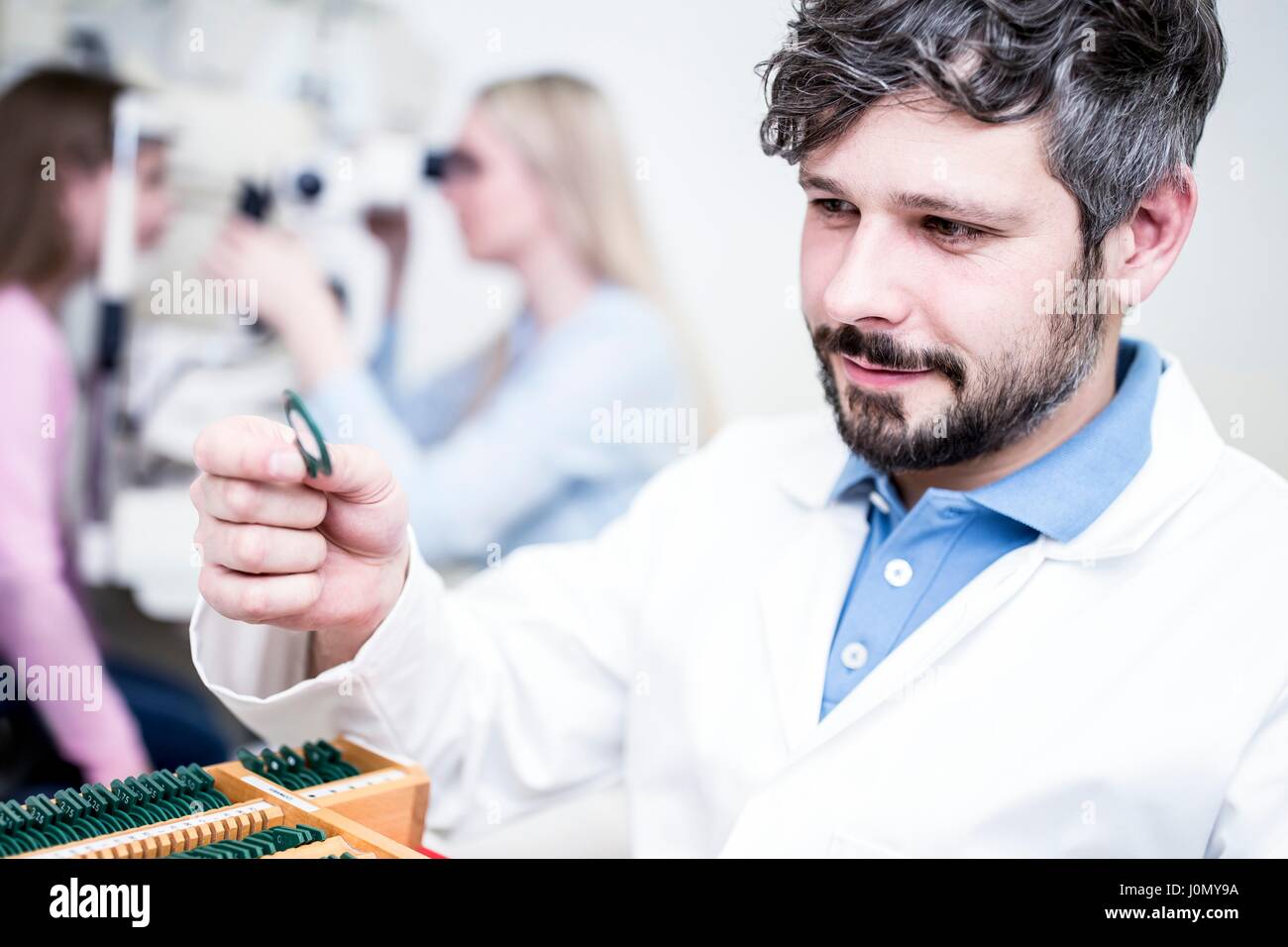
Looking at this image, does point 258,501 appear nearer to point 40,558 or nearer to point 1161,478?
point 1161,478

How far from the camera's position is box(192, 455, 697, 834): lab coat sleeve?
932mm

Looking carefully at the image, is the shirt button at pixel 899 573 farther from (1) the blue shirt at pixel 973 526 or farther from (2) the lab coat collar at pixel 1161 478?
(2) the lab coat collar at pixel 1161 478

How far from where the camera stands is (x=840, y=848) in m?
0.89

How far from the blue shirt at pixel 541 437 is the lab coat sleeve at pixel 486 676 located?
79cm

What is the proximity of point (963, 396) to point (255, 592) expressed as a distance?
576 mm

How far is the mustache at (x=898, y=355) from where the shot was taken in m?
0.92

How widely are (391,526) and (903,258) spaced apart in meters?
0.46

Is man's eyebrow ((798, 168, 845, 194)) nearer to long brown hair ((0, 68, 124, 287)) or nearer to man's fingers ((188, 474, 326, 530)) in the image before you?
man's fingers ((188, 474, 326, 530))


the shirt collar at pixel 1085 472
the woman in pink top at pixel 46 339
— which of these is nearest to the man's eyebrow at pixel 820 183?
the shirt collar at pixel 1085 472

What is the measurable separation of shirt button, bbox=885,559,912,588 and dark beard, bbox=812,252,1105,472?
86 millimetres
